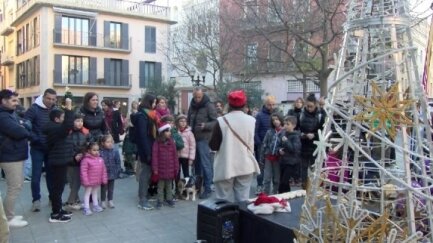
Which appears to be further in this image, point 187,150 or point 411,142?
point 187,150

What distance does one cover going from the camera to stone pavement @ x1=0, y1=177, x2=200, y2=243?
17.2ft

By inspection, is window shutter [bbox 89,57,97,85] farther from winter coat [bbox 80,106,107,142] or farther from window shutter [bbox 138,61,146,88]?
winter coat [bbox 80,106,107,142]

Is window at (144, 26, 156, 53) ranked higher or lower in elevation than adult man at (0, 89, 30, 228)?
higher

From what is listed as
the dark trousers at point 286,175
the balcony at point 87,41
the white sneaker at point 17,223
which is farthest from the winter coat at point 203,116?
the balcony at point 87,41

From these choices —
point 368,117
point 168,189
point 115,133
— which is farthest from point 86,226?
point 368,117

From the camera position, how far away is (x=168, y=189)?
669 centimetres

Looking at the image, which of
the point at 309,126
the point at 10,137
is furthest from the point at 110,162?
the point at 309,126

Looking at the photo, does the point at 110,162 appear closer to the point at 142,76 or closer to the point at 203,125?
the point at 203,125

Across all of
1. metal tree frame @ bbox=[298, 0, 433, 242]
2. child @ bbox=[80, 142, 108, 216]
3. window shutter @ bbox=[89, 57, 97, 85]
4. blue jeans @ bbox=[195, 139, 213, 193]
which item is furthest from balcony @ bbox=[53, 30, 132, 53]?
metal tree frame @ bbox=[298, 0, 433, 242]

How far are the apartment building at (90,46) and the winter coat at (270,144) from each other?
26314mm

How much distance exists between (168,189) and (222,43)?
15.3 m

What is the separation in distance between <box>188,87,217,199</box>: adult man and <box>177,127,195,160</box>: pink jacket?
3.1 inches

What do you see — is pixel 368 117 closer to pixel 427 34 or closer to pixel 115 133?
pixel 427 34

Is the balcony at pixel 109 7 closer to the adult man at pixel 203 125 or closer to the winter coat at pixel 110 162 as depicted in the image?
the adult man at pixel 203 125
